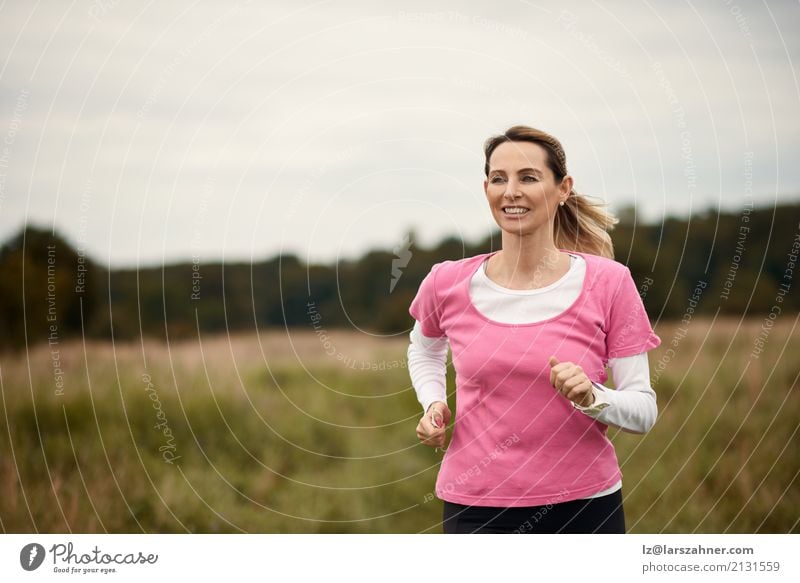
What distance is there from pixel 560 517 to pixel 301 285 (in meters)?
3.19

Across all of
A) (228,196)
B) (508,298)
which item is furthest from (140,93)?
(508,298)

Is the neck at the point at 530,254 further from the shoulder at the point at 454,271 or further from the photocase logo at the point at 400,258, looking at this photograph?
the photocase logo at the point at 400,258

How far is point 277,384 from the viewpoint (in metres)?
6.29

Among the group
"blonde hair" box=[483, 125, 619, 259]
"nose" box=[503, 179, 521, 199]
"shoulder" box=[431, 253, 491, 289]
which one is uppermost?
"nose" box=[503, 179, 521, 199]

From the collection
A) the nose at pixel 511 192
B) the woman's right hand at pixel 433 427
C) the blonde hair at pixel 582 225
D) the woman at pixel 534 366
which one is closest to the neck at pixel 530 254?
the woman at pixel 534 366

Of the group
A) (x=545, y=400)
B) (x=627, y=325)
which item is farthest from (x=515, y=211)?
(x=545, y=400)

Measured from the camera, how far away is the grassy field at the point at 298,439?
5172mm

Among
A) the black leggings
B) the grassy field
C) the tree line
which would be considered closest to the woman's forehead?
the black leggings

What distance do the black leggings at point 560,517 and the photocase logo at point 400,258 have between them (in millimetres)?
2163

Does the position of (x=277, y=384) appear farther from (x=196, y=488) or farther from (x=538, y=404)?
(x=538, y=404)

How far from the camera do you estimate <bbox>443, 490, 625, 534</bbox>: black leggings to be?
2.92m
